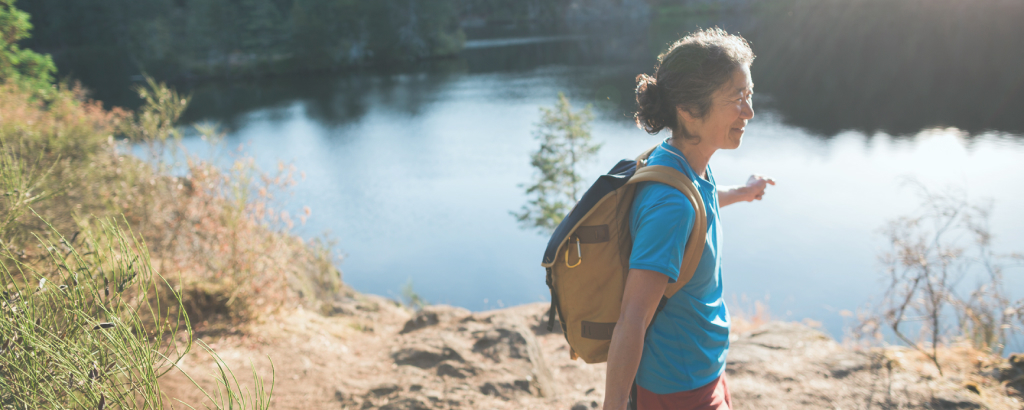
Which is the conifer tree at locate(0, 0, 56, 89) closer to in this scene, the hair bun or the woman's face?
the hair bun

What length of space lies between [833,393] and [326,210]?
16.4m

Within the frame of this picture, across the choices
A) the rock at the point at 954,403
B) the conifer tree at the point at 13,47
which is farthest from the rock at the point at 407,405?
the conifer tree at the point at 13,47

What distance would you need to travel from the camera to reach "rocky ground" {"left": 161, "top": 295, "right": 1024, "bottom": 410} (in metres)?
3.32

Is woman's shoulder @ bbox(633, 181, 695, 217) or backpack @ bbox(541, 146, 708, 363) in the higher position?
woman's shoulder @ bbox(633, 181, 695, 217)

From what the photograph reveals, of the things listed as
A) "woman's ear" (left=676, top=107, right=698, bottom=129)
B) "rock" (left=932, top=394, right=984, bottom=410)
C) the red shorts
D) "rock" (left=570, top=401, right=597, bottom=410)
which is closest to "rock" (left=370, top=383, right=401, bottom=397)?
"rock" (left=570, top=401, right=597, bottom=410)

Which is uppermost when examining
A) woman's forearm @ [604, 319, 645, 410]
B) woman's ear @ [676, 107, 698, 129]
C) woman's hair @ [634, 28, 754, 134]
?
woman's hair @ [634, 28, 754, 134]

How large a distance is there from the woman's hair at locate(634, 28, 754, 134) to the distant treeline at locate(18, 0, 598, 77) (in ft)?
160

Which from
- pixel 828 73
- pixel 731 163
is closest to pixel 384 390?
pixel 731 163

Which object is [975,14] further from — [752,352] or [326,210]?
[752,352]

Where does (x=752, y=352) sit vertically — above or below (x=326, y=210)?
above

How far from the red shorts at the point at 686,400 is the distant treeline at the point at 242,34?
49.0 metres

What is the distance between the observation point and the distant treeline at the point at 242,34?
44.6m

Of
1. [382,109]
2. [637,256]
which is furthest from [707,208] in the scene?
[382,109]

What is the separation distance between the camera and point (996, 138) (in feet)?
61.5
